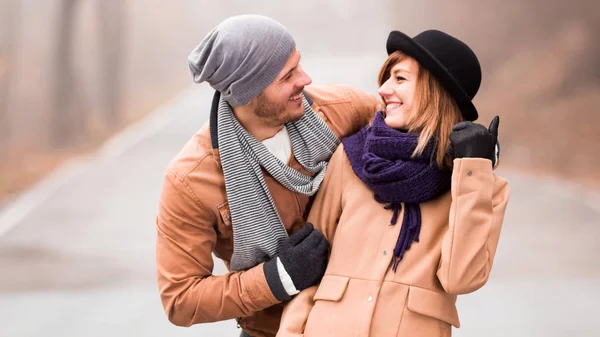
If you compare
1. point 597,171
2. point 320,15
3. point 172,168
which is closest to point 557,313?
point 597,171

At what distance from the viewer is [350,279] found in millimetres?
1966

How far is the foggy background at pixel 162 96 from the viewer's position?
460 centimetres

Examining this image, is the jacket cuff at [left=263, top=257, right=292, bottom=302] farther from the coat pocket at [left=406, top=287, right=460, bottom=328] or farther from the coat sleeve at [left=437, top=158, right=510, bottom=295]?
the coat sleeve at [left=437, top=158, right=510, bottom=295]

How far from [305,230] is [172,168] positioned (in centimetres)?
41

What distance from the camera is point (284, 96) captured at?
83.4 inches

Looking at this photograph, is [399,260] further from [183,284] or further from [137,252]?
[137,252]

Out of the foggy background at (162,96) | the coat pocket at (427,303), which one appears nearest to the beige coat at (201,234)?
the coat pocket at (427,303)

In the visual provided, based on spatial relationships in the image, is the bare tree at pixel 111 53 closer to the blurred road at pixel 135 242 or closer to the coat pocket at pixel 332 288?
the blurred road at pixel 135 242

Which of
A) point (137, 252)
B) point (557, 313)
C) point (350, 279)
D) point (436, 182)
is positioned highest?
point (436, 182)

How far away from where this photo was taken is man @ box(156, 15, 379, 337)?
6.74ft

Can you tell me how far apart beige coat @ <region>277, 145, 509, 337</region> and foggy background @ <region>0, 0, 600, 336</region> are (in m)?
2.62

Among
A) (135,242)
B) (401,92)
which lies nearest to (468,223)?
(401,92)

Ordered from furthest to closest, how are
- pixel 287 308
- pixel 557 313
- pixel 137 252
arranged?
pixel 137 252, pixel 557 313, pixel 287 308

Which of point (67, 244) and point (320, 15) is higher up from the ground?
point (320, 15)
